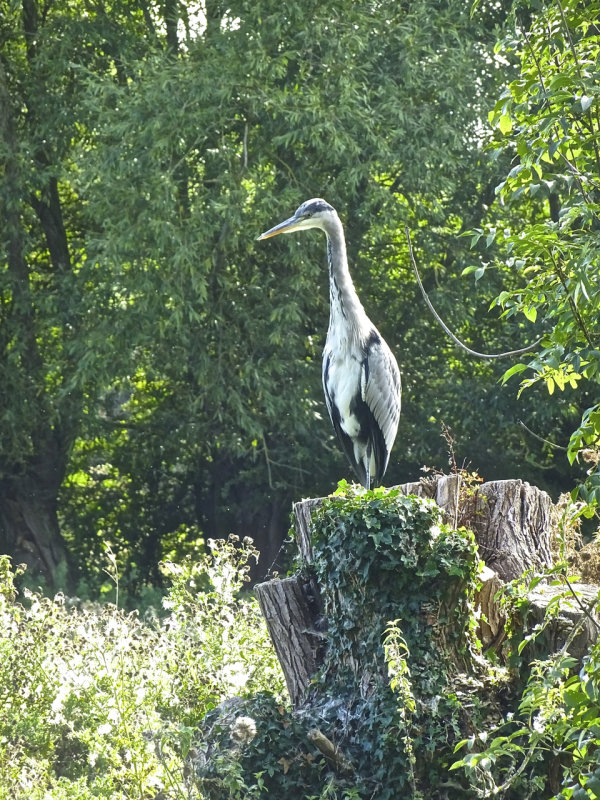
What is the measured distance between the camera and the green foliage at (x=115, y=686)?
5.11m

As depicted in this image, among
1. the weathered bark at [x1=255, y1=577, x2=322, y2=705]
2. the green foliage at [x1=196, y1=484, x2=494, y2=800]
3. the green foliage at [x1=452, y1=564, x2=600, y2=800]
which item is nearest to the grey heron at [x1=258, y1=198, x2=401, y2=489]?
the weathered bark at [x1=255, y1=577, x2=322, y2=705]

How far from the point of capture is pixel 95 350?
483 inches

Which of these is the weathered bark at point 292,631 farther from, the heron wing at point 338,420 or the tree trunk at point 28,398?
the tree trunk at point 28,398

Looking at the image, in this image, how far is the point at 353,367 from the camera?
8.06 m

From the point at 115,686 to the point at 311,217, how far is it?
3892 mm

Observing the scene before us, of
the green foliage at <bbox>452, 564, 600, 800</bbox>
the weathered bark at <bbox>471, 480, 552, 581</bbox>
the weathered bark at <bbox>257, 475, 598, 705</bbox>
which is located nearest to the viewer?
the green foliage at <bbox>452, 564, 600, 800</bbox>

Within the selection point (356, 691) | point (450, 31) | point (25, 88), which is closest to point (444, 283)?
point (450, 31)

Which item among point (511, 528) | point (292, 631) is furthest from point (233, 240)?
point (292, 631)

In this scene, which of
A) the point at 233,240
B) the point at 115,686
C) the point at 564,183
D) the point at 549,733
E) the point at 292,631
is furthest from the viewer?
the point at 233,240

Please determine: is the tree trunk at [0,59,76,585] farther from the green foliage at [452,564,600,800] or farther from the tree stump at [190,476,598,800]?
the green foliage at [452,564,600,800]

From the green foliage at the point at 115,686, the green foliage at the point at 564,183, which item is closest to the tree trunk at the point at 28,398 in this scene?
the green foliage at the point at 115,686

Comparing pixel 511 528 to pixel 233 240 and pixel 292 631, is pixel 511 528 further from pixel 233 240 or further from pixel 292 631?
pixel 233 240

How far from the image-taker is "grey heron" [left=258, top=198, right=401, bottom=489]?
26.3 ft

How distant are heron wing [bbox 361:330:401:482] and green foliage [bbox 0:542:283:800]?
2.08m
